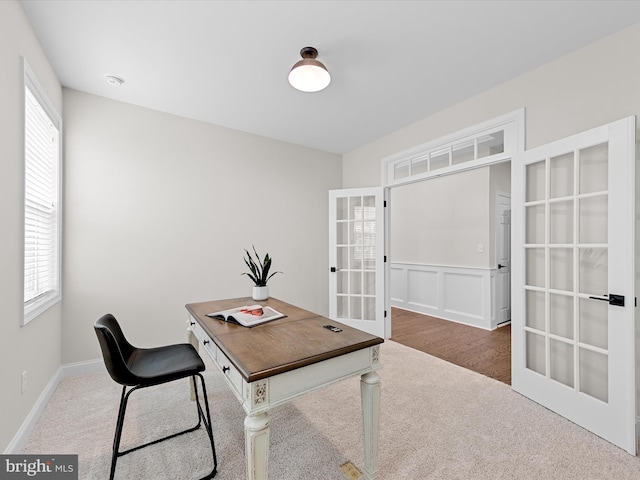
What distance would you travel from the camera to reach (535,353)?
93.2 inches

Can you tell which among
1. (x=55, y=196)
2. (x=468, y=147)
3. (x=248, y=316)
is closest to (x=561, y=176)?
(x=468, y=147)

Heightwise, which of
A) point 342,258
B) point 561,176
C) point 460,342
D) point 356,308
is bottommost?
point 460,342

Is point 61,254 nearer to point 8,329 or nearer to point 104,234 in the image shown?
point 104,234

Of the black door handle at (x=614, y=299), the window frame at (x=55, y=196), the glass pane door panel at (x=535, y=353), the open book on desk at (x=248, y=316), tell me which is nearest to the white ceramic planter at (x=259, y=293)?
the open book on desk at (x=248, y=316)

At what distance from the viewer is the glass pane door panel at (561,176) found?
7.04 ft

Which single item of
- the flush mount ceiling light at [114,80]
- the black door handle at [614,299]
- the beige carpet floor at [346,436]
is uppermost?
the flush mount ceiling light at [114,80]

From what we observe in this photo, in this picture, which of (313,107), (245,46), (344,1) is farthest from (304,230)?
(344,1)

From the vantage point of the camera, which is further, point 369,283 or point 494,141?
point 369,283

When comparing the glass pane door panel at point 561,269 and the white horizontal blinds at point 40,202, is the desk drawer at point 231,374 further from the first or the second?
the glass pane door panel at point 561,269

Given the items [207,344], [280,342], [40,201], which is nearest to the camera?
[280,342]

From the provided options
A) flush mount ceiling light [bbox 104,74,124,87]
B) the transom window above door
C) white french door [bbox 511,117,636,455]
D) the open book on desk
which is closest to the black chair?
the open book on desk

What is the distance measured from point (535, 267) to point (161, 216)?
11.7ft

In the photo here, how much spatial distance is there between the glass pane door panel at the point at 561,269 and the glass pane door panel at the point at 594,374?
458mm

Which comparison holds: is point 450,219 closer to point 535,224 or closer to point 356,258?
point 356,258
